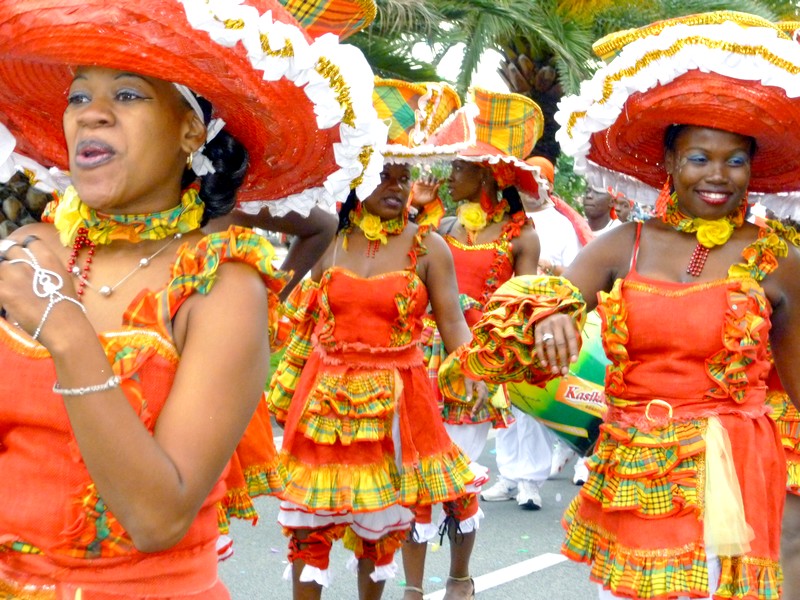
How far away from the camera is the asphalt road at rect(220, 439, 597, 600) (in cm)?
561

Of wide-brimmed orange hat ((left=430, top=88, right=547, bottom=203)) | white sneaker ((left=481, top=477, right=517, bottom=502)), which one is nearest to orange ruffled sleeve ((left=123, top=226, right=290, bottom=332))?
wide-brimmed orange hat ((left=430, top=88, right=547, bottom=203))

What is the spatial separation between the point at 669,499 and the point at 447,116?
10.8ft

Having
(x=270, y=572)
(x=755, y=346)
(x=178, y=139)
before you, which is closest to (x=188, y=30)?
(x=178, y=139)

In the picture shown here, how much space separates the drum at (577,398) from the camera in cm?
596

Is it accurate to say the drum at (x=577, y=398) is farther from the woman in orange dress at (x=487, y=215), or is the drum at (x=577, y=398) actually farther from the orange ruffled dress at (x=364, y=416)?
the orange ruffled dress at (x=364, y=416)

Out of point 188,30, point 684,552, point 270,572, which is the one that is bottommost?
point 270,572

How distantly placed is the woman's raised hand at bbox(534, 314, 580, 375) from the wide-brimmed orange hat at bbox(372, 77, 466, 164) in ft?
7.74

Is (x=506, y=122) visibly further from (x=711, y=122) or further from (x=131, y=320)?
(x=131, y=320)

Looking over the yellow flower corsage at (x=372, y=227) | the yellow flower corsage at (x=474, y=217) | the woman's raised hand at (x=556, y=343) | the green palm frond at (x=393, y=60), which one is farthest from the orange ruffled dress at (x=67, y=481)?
the green palm frond at (x=393, y=60)

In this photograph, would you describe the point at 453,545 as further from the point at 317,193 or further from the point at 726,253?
the point at 317,193

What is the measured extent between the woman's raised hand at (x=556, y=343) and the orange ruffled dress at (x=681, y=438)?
1.03ft

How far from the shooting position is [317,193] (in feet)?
8.82

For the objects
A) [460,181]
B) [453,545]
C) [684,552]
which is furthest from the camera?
[460,181]

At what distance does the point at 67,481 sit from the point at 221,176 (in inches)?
30.3
